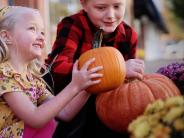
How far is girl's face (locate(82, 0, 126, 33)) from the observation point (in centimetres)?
237

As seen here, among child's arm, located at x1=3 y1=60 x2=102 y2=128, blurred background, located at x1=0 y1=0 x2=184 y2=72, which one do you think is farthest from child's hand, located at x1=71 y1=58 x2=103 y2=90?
blurred background, located at x1=0 y1=0 x2=184 y2=72

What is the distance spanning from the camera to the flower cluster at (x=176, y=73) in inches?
88.4

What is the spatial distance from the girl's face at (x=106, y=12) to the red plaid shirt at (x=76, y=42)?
123mm

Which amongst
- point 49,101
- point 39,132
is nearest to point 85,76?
point 49,101

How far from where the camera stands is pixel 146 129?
1460mm

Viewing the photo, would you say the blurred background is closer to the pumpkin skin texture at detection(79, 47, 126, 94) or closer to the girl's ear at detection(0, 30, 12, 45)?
the girl's ear at detection(0, 30, 12, 45)

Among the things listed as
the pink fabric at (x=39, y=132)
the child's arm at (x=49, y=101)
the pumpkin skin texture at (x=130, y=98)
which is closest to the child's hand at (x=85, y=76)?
the child's arm at (x=49, y=101)

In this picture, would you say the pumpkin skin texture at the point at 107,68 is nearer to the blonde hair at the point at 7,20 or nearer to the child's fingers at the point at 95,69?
the child's fingers at the point at 95,69

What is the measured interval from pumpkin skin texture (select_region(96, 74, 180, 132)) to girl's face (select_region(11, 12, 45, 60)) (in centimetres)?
36

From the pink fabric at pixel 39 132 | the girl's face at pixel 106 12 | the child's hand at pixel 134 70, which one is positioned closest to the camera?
the child's hand at pixel 134 70

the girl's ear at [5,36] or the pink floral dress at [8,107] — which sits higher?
the girl's ear at [5,36]

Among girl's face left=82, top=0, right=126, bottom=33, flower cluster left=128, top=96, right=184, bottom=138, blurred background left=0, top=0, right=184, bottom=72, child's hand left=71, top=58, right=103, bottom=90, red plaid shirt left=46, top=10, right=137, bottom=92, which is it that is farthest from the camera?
blurred background left=0, top=0, right=184, bottom=72

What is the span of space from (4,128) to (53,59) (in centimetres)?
55

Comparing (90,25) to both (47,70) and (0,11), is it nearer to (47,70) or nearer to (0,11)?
(47,70)
